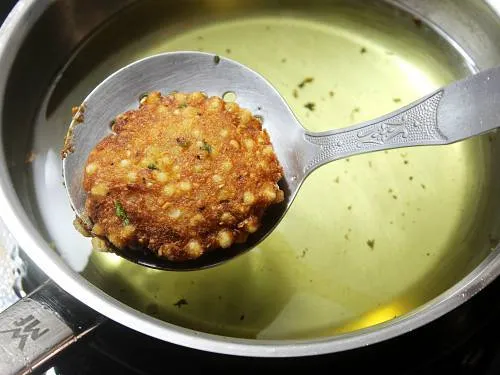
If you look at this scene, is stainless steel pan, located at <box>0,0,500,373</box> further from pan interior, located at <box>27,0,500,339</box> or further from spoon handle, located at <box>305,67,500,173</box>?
spoon handle, located at <box>305,67,500,173</box>

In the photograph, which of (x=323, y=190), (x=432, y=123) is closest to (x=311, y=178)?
(x=323, y=190)

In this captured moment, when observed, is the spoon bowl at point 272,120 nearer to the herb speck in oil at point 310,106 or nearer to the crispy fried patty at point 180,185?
the crispy fried patty at point 180,185

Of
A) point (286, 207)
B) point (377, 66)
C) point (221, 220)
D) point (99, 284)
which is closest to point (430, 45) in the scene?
point (377, 66)

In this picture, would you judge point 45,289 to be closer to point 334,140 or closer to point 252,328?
point 252,328

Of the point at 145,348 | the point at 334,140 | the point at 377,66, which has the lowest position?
the point at 145,348

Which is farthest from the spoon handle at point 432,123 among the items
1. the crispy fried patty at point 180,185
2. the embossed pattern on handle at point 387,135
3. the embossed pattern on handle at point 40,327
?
the embossed pattern on handle at point 40,327

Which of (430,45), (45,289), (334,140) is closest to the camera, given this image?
(45,289)

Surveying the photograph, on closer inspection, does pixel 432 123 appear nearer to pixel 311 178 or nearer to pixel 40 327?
pixel 311 178
